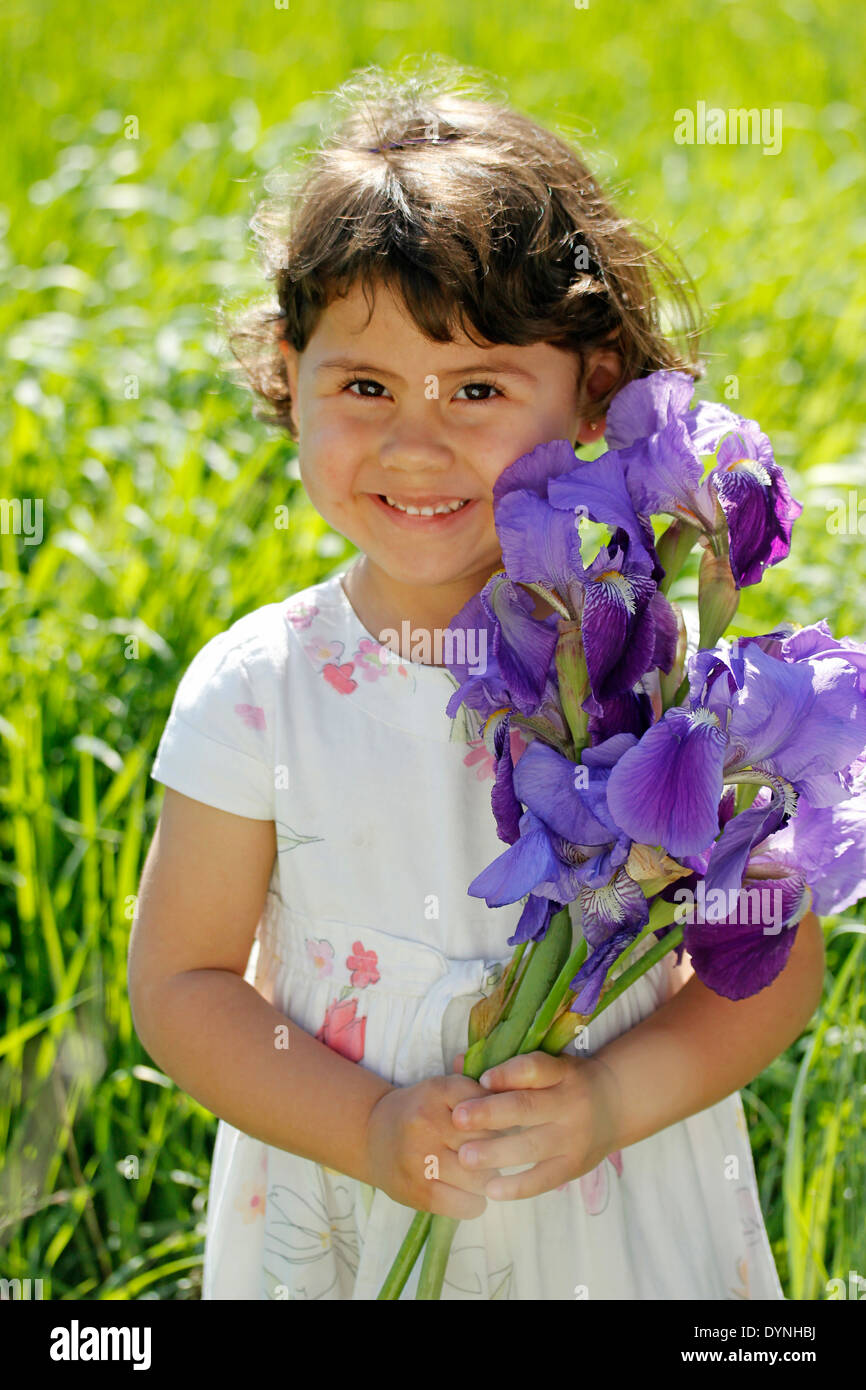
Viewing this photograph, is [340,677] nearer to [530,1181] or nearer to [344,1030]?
[344,1030]

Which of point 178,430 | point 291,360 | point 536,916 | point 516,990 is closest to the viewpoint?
point 536,916

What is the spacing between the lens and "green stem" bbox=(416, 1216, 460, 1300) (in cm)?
113

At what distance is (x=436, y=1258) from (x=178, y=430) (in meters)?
1.98

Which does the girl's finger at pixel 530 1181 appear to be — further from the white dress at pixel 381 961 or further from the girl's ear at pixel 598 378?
the girl's ear at pixel 598 378

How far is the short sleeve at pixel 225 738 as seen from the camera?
1270 millimetres

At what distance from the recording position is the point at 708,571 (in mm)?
1036

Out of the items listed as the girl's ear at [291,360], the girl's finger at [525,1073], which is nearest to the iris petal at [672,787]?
the girl's finger at [525,1073]

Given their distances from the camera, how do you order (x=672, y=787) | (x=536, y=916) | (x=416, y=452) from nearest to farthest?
(x=672, y=787)
(x=536, y=916)
(x=416, y=452)

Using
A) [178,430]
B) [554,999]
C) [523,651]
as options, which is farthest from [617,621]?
[178,430]

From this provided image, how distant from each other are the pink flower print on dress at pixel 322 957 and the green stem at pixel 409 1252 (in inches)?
10.3

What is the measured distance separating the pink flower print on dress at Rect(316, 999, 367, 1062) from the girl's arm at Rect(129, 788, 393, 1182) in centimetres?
4

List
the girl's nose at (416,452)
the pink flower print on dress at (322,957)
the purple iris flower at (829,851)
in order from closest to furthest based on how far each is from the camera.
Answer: the purple iris flower at (829,851) → the girl's nose at (416,452) → the pink flower print on dress at (322,957)

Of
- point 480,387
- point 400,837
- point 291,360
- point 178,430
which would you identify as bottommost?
point 400,837

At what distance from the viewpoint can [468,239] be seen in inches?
48.5
